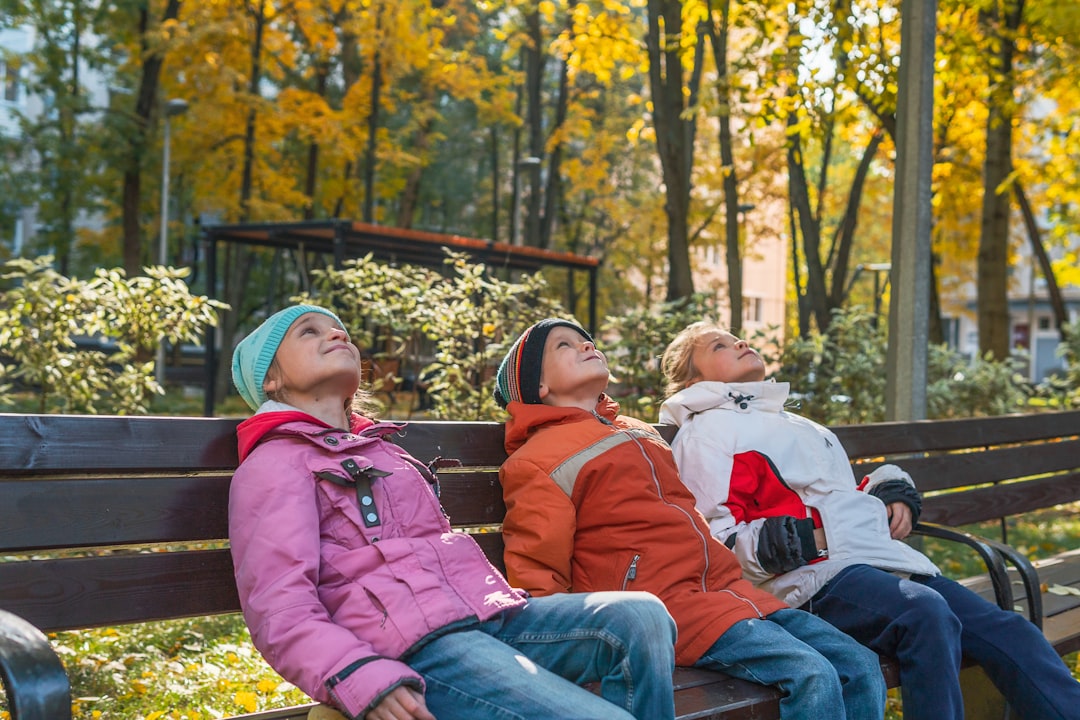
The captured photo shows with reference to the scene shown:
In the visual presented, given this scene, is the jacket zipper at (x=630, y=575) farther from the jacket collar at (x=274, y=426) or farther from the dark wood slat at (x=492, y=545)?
the jacket collar at (x=274, y=426)

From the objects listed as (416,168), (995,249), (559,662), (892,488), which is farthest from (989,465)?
(416,168)

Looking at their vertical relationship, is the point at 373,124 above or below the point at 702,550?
above

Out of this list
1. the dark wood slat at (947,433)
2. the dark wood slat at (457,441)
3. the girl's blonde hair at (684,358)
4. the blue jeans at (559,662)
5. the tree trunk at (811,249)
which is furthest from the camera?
the tree trunk at (811,249)

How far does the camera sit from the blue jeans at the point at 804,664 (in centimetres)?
294

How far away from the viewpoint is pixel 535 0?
48.3 feet

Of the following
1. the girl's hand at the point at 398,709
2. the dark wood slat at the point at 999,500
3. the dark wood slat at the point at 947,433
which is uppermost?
the dark wood slat at the point at 947,433

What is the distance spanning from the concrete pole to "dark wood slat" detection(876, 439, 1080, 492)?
389 millimetres

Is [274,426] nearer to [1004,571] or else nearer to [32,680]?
[32,680]

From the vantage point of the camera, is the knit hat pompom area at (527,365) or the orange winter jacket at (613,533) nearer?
the orange winter jacket at (613,533)

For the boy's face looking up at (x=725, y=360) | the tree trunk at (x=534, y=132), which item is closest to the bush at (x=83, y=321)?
the boy's face looking up at (x=725, y=360)

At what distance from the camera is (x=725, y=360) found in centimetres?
399

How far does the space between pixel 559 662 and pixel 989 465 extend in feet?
10.6

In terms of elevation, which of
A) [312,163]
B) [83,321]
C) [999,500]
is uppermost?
[312,163]

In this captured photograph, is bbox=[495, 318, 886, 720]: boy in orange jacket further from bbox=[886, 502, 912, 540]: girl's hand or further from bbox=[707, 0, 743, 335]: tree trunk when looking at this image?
bbox=[707, 0, 743, 335]: tree trunk
